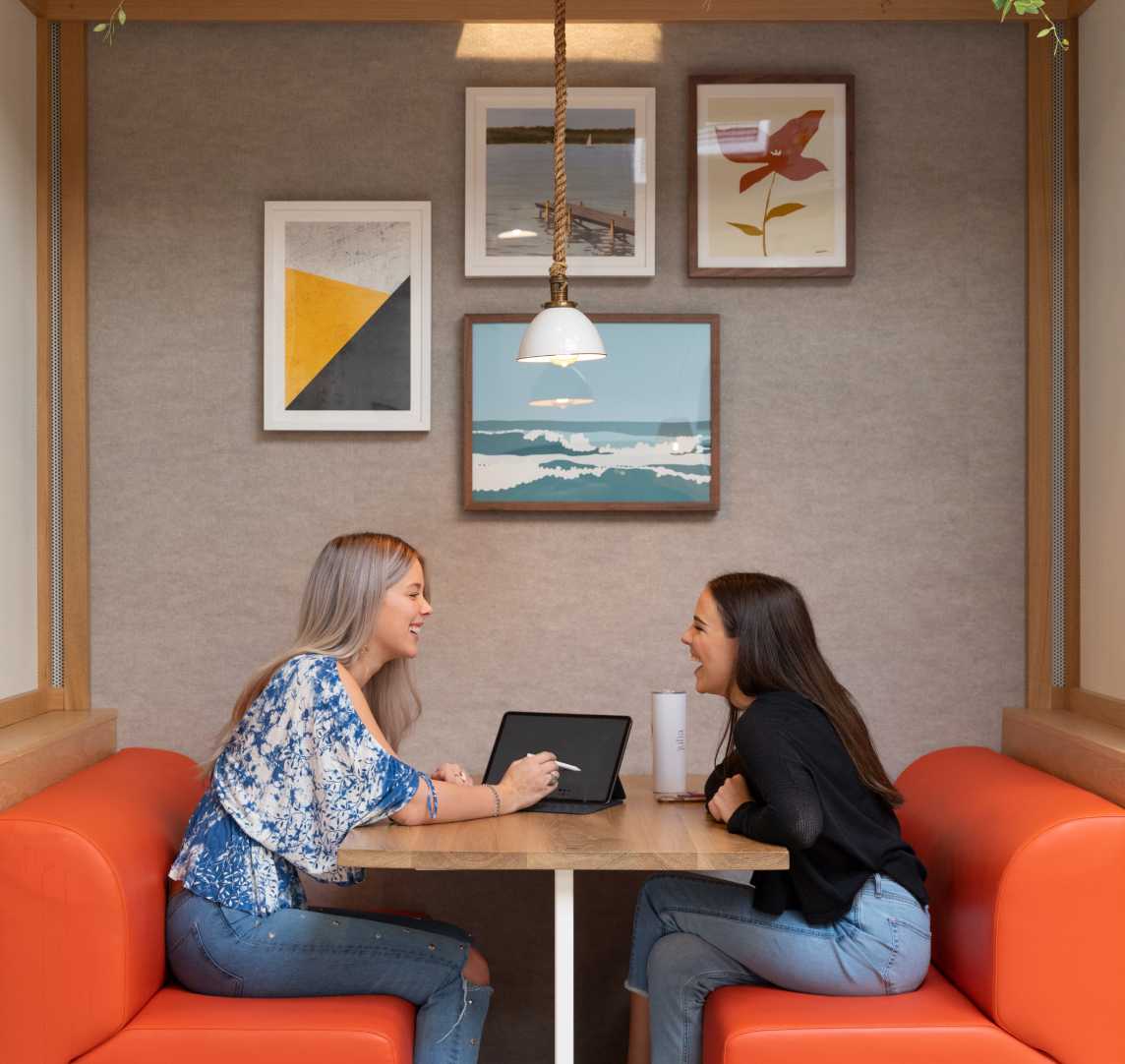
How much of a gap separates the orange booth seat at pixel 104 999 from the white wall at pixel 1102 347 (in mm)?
1751

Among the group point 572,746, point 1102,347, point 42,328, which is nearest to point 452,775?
point 572,746

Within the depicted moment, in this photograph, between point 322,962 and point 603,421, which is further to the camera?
point 603,421

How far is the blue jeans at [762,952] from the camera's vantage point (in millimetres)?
2119

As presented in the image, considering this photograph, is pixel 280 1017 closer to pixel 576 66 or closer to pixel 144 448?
pixel 144 448

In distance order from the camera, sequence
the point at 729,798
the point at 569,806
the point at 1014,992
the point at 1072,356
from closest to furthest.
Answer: the point at 1014,992 → the point at 729,798 → the point at 569,806 → the point at 1072,356

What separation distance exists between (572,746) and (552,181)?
1378mm

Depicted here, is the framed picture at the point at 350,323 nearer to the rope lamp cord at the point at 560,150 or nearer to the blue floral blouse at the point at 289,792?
the rope lamp cord at the point at 560,150

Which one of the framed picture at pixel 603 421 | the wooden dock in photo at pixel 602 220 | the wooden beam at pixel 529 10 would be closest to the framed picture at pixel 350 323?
the framed picture at pixel 603 421

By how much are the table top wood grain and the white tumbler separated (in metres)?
0.25

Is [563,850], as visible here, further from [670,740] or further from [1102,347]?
[1102,347]

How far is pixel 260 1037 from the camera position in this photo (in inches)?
79.8

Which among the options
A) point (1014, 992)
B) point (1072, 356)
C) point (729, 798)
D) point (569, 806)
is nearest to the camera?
point (1014, 992)

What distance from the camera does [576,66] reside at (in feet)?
9.94

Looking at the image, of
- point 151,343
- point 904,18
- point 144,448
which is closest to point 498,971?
point 144,448
